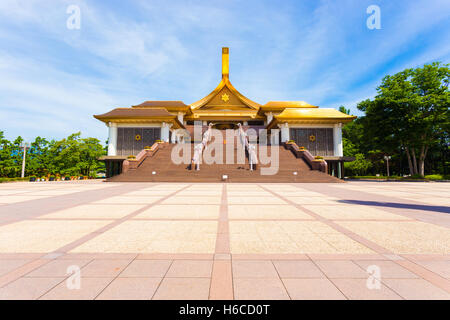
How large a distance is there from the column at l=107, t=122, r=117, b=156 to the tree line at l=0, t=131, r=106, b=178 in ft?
33.7

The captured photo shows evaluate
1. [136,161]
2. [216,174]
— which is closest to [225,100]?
[136,161]

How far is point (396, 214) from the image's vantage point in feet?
17.4

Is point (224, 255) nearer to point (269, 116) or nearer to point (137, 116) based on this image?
point (137, 116)

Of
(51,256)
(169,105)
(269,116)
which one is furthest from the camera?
(269,116)

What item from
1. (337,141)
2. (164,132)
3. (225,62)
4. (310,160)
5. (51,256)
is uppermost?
(225,62)

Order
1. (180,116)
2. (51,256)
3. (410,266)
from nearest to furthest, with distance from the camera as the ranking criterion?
1. (410,266)
2. (51,256)
3. (180,116)

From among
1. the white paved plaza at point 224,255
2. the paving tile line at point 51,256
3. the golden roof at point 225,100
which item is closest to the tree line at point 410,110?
the golden roof at point 225,100

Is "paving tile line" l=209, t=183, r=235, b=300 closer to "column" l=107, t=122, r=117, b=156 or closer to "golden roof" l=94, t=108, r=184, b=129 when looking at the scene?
"golden roof" l=94, t=108, r=184, b=129

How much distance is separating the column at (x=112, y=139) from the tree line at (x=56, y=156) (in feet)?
33.7

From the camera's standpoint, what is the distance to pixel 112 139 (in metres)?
23.5

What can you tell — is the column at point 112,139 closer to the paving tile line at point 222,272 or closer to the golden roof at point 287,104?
the golden roof at point 287,104

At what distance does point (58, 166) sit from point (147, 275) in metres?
35.9

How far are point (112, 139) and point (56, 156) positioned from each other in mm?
13744

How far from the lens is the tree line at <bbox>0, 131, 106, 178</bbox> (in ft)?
90.1
